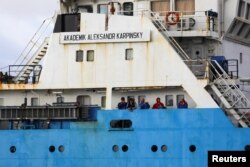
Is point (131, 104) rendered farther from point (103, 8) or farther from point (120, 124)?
point (103, 8)

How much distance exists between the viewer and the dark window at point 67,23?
71.5ft

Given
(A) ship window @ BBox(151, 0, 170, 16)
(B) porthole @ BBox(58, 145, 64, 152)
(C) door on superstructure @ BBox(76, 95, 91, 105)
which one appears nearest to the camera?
(B) porthole @ BBox(58, 145, 64, 152)

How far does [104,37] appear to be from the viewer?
69.6 feet

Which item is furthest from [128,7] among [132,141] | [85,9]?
[132,141]

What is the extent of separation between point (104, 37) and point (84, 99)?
85.3 inches

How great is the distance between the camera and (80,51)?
21.5 meters

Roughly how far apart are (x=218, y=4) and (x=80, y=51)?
5.04m

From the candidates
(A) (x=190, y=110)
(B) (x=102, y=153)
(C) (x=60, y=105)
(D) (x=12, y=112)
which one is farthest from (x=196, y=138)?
(D) (x=12, y=112)

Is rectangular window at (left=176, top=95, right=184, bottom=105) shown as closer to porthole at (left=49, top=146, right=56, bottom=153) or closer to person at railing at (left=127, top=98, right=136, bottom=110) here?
person at railing at (left=127, top=98, right=136, bottom=110)

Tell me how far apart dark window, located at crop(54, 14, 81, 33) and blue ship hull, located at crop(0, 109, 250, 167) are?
3136mm

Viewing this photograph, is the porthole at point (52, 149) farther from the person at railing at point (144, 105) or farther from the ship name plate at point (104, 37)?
the ship name plate at point (104, 37)

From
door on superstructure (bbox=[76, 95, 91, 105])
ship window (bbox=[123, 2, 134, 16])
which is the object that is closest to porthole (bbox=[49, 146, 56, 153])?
door on superstructure (bbox=[76, 95, 91, 105])

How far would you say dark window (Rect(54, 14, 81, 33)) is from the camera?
21.8m

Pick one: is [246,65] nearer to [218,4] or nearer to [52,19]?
[218,4]
